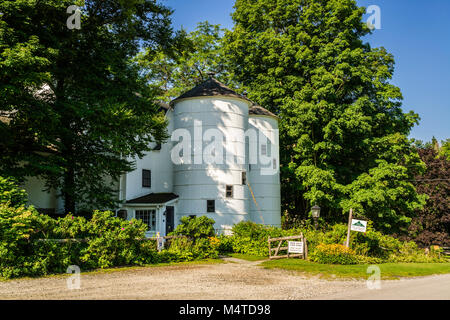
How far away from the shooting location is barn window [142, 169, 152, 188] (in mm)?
28047

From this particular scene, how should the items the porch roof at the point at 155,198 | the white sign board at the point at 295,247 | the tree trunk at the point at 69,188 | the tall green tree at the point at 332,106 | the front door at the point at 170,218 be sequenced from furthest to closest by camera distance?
the tall green tree at the point at 332,106 → the front door at the point at 170,218 → the porch roof at the point at 155,198 → the white sign board at the point at 295,247 → the tree trunk at the point at 69,188

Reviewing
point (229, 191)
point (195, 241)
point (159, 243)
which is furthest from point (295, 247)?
point (229, 191)

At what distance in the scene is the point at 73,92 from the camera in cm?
A: 2086

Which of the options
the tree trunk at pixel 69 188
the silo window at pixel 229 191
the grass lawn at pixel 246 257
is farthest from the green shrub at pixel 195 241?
the silo window at pixel 229 191

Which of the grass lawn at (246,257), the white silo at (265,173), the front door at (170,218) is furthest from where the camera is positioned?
the white silo at (265,173)

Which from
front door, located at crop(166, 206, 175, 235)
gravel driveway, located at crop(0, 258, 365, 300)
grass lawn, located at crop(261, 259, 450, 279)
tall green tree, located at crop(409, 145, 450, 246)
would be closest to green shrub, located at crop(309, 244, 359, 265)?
grass lawn, located at crop(261, 259, 450, 279)

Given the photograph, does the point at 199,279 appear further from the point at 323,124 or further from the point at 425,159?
the point at 425,159

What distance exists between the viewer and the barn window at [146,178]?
28.0 m

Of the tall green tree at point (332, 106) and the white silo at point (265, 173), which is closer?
the tall green tree at point (332, 106)

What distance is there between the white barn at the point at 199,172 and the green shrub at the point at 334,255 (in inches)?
345

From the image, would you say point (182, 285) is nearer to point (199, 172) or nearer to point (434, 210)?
point (199, 172)

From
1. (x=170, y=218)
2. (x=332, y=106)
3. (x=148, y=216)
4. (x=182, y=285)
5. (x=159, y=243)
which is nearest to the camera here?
(x=182, y=285)

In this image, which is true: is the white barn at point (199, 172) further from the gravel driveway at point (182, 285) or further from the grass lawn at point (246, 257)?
the gravel driveway at point (182, 285)

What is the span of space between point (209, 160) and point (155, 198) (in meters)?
4.78
